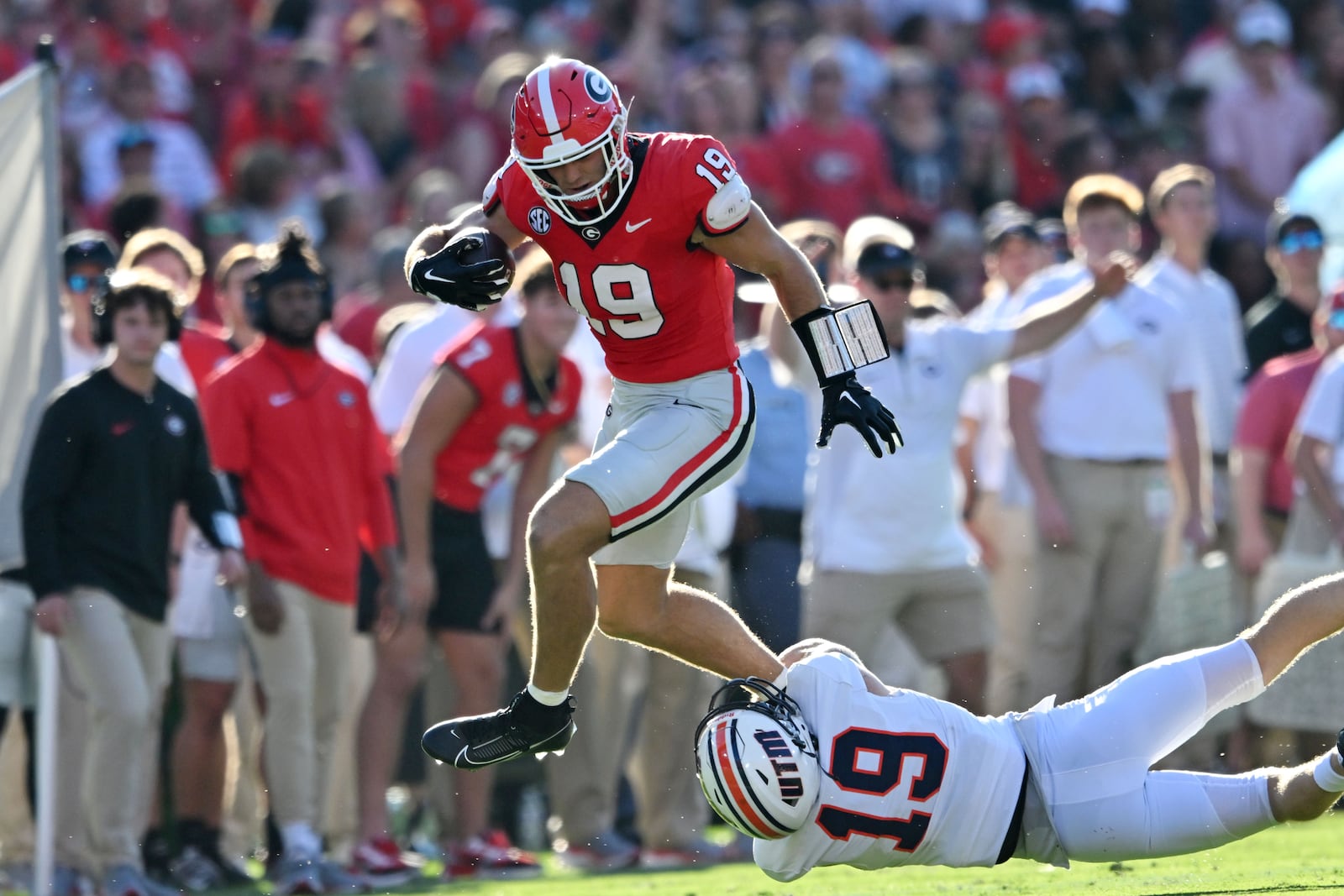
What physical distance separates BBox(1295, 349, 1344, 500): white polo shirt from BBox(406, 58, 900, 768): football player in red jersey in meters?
3.75

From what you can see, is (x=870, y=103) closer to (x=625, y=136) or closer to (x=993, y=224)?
(x=993, y=224)

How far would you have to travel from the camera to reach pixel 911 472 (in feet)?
27.6

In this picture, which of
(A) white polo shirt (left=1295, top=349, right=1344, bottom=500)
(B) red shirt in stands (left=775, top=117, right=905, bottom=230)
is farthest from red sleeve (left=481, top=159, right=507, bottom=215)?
(B) red shirt in stands (left=775, top=117, right=905, bottom=230)

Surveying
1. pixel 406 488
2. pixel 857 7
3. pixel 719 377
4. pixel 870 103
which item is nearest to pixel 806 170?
pixel 870 103

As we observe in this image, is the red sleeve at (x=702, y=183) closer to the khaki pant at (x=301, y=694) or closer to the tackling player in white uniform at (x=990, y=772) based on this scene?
the tackling player in white uniform at (x=990, y=772)

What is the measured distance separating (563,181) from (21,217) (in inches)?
123

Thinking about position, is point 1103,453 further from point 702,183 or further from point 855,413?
point 702,183

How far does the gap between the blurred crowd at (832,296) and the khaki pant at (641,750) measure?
2 centimetres

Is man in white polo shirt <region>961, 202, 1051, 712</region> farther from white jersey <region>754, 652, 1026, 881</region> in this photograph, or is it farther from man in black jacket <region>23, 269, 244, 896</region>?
white jersey <region>754, 652, 1026, 881</region>

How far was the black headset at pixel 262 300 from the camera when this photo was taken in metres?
8.04

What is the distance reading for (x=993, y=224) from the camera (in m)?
10.3

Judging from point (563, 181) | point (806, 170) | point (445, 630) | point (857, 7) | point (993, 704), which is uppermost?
point (857, 7)

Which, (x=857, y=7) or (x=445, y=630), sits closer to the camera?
(x=445, y=630)

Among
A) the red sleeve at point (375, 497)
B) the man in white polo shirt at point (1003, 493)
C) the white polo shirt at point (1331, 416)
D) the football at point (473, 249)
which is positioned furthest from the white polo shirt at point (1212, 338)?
the football at point (473, 249)
